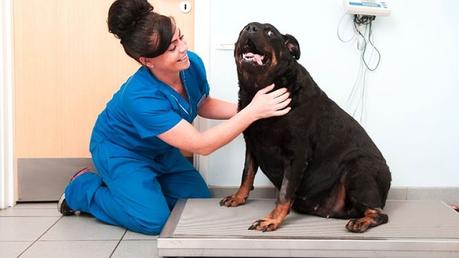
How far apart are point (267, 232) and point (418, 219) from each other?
653 mm

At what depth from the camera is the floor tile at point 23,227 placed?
2.04 meters

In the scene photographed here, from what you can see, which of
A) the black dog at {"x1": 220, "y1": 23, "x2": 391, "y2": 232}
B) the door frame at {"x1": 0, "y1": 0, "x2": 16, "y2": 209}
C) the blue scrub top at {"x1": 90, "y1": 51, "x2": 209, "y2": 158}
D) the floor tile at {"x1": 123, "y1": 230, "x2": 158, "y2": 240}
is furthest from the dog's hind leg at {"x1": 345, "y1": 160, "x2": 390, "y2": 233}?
the door frame at {"x1": 0, "y1": 0, "x2": 16, "y2": 209}

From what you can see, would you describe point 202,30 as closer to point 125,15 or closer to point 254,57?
point 125,15

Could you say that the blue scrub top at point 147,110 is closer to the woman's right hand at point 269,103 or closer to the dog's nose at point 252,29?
the woman's right hand at point 269,103

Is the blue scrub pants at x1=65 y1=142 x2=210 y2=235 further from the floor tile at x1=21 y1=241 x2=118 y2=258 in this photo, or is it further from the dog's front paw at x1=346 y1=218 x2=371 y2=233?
the dog's front paw at x1=346 y1=218 x2=371 y2=233

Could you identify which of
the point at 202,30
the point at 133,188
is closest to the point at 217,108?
the point at 202,30

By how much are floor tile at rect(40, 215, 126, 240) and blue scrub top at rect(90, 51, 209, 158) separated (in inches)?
14.5

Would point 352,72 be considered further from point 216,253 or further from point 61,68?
point 61,68

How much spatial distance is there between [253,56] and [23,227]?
4.46 ft

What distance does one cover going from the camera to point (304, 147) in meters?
1.83

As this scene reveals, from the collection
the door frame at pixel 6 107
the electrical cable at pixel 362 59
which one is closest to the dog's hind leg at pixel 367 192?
the electrical cable at pixel 362 59

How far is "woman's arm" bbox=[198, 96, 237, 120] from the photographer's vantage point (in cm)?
230

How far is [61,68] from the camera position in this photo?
2529mm

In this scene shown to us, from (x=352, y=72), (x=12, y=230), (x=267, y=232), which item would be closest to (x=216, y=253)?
(x=267, y=232)
